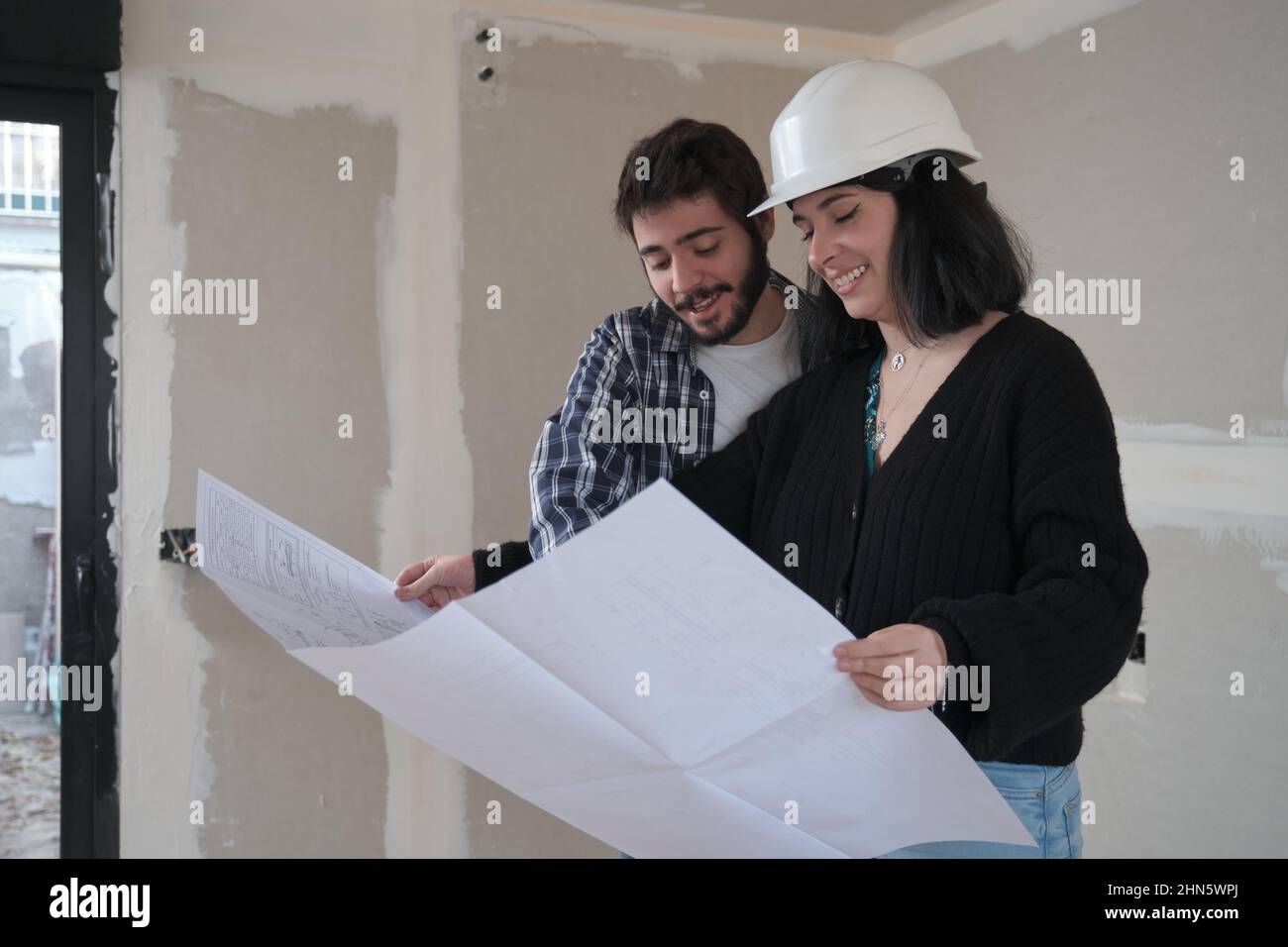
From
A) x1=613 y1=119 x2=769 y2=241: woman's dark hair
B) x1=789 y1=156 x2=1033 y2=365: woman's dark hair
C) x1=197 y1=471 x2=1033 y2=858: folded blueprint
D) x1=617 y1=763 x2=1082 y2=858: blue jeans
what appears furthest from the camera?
x1=613 y1=119 x2=769 y2=241: woman's dark hair

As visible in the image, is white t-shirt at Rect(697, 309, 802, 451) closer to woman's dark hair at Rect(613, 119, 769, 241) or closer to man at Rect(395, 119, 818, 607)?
man at Rect(395, 119, 818, 607)

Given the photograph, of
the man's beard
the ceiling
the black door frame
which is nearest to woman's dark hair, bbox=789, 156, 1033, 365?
the man's beard

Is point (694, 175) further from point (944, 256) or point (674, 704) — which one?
point (674, 704)

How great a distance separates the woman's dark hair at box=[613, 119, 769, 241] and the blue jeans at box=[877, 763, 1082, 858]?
2.75ft

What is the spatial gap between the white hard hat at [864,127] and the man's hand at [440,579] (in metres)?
0.57

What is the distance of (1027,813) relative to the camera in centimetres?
105

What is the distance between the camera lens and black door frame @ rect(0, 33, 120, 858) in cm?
249

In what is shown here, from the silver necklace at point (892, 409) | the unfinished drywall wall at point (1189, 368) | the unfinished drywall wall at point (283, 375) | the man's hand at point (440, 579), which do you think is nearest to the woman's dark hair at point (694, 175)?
the silver necklace at point (892, 409)

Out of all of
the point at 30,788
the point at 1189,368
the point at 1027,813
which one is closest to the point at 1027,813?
the point at 1027,813

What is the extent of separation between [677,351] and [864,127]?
0.46 meters

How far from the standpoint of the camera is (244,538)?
3.43 ft

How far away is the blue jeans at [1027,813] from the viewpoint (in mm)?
1032

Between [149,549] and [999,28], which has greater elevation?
[999,28]

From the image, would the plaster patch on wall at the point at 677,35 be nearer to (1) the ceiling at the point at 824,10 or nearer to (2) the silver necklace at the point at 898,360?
(1) the ceiling at the point at 824,10
